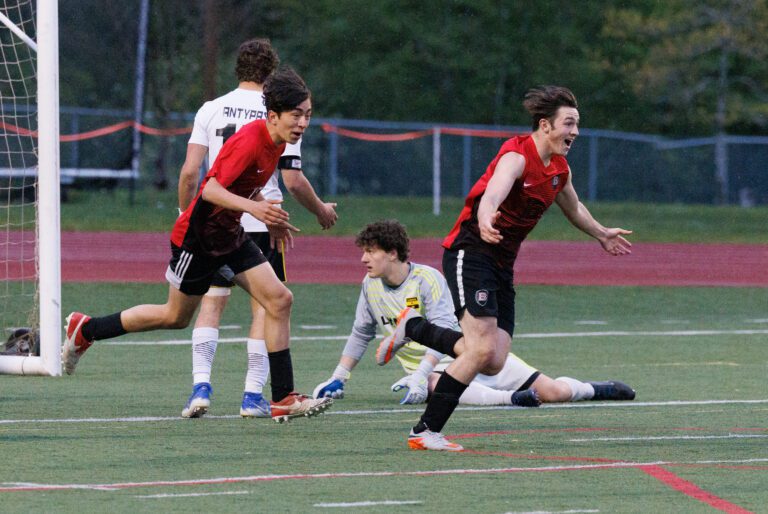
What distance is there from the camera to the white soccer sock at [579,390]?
9.99 meters

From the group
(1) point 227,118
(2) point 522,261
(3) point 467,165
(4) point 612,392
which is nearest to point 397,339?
(1) point 227,118

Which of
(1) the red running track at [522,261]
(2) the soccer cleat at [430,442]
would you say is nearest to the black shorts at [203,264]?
(2) the soccer cleat at [430,442]

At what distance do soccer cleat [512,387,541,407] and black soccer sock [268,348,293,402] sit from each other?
1685mm

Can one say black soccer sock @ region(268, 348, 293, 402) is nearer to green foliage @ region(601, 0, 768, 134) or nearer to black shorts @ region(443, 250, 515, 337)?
black shorts @ region(443, 250, 515, 337)

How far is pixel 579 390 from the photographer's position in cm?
999

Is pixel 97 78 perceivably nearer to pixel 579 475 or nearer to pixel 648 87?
pixel 648 87

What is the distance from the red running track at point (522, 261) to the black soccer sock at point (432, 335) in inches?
421

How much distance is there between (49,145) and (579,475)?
5.29m

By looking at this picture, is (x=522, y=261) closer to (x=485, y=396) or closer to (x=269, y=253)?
(x=485, y=396)

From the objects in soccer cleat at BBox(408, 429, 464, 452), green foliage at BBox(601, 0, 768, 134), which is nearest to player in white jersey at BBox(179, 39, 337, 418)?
soccer cleat at BBox(408, 429, 464, 452)

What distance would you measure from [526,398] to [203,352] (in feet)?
6.91

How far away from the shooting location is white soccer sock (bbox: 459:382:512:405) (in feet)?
32.3

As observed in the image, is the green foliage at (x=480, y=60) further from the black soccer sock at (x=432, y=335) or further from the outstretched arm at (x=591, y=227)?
the outstretched arm at (x=591, y=227)

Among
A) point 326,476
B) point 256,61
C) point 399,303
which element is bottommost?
point 326,476
